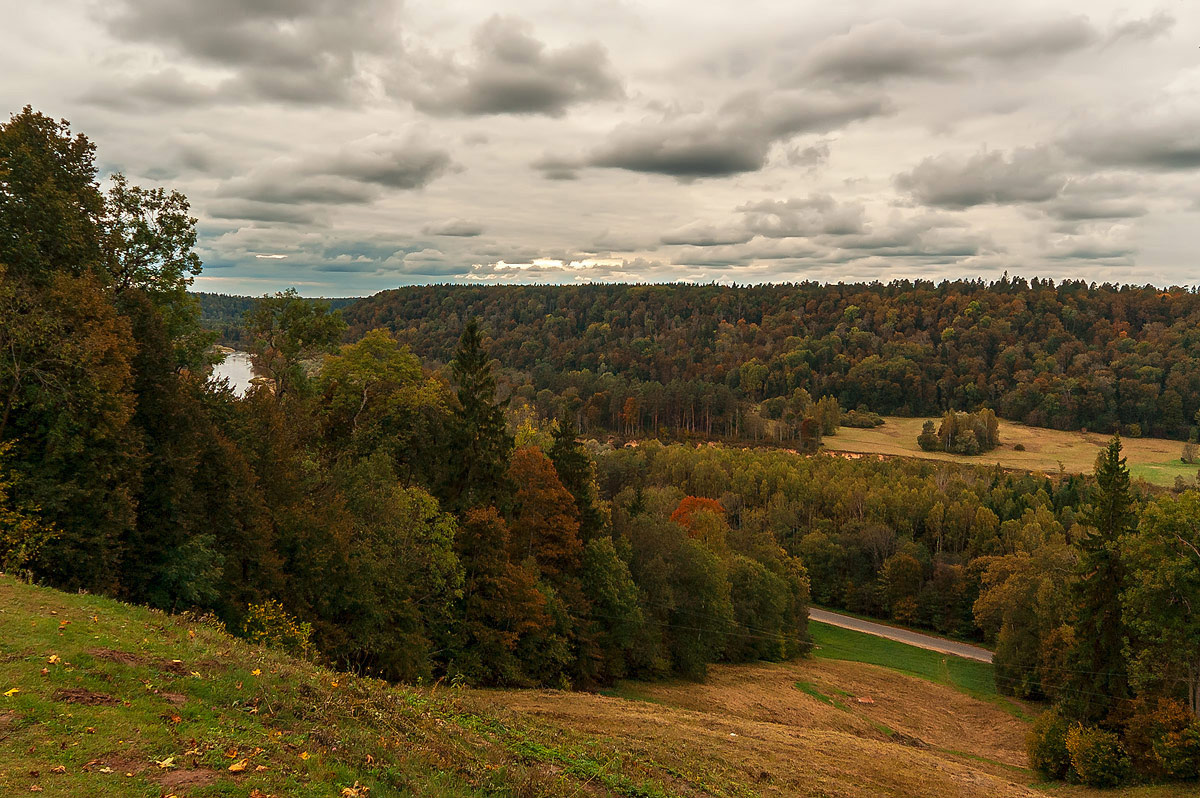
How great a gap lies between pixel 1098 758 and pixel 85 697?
41.7m

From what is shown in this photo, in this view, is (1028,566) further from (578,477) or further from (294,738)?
(294,738)

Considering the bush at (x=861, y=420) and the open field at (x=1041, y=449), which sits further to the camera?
the bush at (x=861, y=420)

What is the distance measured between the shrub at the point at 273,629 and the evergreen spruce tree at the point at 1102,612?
126 feet

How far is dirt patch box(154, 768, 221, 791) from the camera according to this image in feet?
27.4

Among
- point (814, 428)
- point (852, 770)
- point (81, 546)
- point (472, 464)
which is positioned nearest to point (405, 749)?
point (81, 546)

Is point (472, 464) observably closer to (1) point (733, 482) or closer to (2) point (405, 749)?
(2) point (405, 749)

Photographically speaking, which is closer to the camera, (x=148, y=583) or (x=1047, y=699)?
(x=148, y=583)

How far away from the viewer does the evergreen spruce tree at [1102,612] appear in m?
34.9

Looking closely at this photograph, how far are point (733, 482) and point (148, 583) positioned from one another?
105477mm

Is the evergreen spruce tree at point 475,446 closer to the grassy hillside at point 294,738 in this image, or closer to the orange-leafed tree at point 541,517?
the orange-leafed tree at point 541,517

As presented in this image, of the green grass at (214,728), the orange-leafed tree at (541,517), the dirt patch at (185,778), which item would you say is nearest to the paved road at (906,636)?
the orange-leafed tree at (541,517)

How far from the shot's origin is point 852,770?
22781 millimetres

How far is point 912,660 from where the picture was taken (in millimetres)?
67125

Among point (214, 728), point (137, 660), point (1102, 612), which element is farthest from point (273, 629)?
point (1102, 612)
